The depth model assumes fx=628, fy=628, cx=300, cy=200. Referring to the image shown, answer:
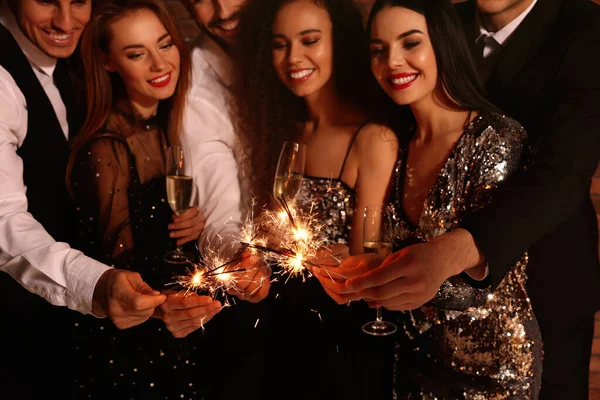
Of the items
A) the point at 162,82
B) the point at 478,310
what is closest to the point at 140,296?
the point at 162,82

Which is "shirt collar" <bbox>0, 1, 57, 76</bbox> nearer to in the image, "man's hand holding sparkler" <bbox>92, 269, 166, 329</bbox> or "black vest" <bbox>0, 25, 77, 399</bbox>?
"black vest" <bbox>0, 25, 77, 399</bbox>

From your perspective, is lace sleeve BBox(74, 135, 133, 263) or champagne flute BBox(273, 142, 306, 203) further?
lace sleeve BBox(74, 135, 133, 263)

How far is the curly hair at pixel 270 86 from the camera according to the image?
6.70ft

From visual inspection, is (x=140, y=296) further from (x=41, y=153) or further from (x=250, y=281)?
(x=41, y=153)

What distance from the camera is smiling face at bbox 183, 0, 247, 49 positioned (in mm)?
2229

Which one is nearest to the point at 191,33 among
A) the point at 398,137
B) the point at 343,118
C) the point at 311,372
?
the point at 343,118

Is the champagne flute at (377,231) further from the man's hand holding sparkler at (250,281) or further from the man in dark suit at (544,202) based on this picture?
the man's hand holding sparkler at (250,281)

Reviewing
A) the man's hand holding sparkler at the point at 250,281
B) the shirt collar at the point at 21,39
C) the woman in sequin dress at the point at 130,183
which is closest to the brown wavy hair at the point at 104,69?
the woman in sequin dress at the point at 130,183

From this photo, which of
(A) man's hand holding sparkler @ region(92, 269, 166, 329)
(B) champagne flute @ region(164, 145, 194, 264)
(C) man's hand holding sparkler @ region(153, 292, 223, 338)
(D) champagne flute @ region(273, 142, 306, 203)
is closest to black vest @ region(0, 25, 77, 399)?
(B) champagne flute @ region(164, 145, 194, 264)

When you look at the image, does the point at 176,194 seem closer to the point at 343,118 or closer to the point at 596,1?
the point at 343,118

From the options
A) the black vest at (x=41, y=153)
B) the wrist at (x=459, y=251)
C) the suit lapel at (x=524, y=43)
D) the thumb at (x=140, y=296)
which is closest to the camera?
the wrist at (x=459, y=251)

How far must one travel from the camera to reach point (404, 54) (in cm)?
174

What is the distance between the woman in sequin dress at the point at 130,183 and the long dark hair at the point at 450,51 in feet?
2.49

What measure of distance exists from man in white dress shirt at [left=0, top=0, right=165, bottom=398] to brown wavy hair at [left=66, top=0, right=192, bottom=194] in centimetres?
4
